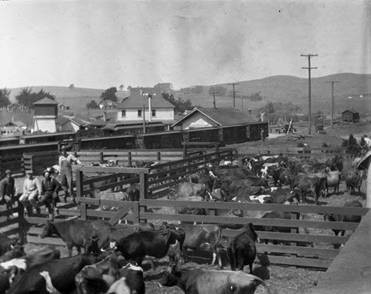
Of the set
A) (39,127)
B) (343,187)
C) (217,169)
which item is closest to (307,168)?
(343,187)

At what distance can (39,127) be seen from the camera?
68.9m

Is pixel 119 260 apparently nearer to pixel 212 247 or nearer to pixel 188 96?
pixel 212 247

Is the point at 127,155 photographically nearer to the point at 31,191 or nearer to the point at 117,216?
the point at 31,191

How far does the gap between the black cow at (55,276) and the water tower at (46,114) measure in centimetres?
5976

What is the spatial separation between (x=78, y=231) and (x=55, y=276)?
300 cm

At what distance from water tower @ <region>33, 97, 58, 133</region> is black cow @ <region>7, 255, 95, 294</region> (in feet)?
196

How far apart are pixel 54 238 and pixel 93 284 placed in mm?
4565

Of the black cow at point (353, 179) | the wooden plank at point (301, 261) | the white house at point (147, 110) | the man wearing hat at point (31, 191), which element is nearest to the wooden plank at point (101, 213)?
the man wearing hat at point (31, 191)

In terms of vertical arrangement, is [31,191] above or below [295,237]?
above

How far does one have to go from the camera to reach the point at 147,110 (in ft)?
259

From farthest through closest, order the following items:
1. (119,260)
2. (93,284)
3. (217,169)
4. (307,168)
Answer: (307,168) < (217,169) < (119,260) < (93,284)

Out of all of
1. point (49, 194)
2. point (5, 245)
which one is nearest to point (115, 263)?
point (5, 245)

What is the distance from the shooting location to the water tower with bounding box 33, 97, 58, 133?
66062 mm

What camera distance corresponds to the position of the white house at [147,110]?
78188 mm
